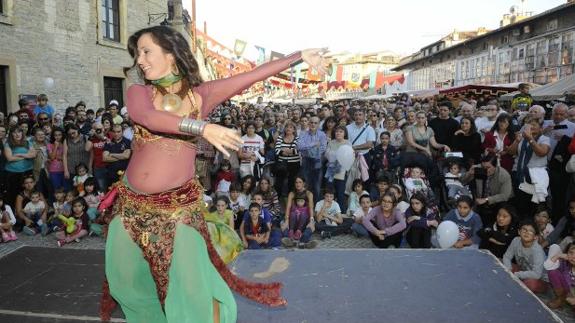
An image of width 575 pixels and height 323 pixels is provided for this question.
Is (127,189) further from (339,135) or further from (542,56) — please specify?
(542,56)

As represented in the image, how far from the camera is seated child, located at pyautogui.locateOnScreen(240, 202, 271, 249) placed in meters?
6.06

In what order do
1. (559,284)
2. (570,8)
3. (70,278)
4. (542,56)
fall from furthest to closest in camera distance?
1. (542,56)
2. (570,8)
3. (70,278)
4. (559,284)

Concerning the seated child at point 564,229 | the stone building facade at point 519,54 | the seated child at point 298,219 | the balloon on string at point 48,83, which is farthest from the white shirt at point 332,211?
the stone building facade at point 519,54

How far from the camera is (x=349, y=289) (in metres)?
3.36

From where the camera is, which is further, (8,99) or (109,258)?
(8,99)

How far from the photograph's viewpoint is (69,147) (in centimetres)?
740

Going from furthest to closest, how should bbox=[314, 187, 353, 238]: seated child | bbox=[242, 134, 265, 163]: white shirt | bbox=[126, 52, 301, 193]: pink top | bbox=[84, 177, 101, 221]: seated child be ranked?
bbox=[242, 134, 265, 163]: white shirt, bbox=[84, 177, 101, 221]: seated child, bbox=[314, 187, 353, 238]: seated child, bbox=[126, 52, 301, 193]: pink top

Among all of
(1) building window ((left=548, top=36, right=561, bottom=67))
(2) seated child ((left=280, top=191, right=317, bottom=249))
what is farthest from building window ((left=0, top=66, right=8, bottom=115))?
(1) building window ((left=548, top=36, right=561, bottom=67))

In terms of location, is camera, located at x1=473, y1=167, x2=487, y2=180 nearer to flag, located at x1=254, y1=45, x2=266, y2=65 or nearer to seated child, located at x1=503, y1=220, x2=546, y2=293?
seated child, located at x1=503, y1=220, x2=546, y2=293

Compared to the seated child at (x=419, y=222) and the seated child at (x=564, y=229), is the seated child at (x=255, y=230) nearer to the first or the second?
the seated child at (x=419, y=222)

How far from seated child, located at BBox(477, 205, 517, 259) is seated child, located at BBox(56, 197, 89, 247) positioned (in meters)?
5.51

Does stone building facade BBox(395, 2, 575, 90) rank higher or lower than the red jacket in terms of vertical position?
higher

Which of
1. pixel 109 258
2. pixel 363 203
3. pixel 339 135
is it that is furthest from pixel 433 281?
pixel 339 135

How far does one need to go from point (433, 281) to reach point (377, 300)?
61 centimetres
